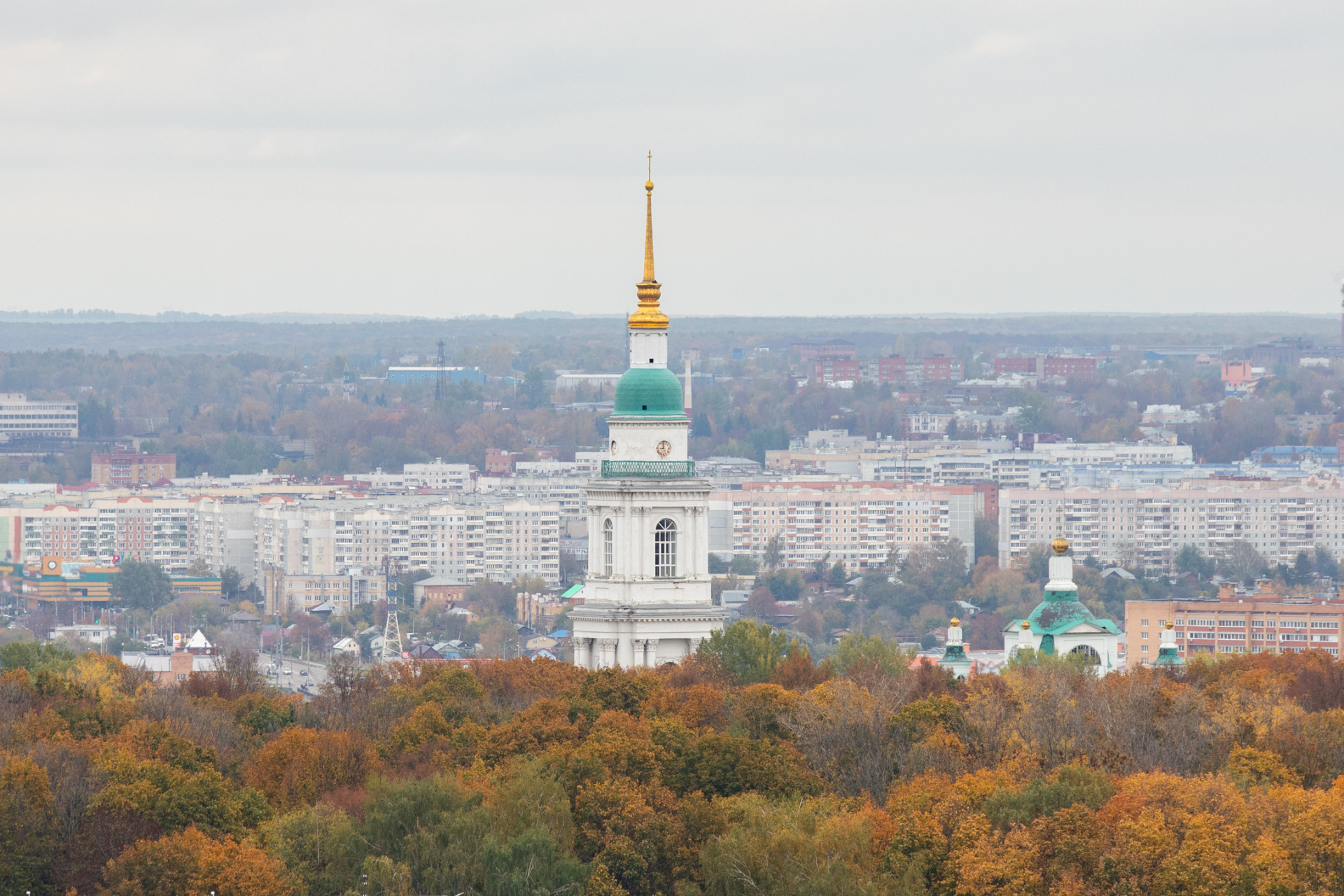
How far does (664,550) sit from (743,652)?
3202 millimetres

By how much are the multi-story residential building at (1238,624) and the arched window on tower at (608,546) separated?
7103 cm

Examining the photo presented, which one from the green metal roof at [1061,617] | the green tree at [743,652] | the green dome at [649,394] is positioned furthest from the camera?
the green metal roof at [1061,617]

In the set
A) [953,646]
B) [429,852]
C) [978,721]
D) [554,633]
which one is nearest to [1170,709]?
[978,721]

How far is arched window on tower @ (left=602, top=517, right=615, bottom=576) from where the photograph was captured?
258ft

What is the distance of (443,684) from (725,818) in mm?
15930

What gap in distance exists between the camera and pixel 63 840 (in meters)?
60.7

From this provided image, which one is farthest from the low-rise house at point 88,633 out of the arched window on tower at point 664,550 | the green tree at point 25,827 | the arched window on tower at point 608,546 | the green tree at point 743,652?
the green tree at point 25,827

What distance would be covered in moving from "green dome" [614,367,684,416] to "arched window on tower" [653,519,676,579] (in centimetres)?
211

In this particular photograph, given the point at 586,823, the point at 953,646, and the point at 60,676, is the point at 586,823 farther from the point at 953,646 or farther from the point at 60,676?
the point at 953,646

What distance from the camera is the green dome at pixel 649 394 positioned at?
78562 millimetres

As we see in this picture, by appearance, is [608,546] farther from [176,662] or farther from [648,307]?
[176,662]

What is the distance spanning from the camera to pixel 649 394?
78562 mm

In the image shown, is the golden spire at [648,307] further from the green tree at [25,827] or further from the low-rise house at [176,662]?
the low-rise house at [176,662]

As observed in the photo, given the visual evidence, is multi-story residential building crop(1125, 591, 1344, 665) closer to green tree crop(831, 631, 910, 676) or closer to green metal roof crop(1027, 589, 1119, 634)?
green metal roof crop(1027, 589, 1119, 634)
